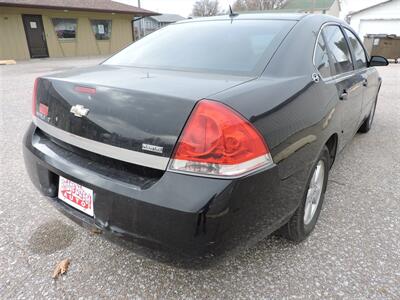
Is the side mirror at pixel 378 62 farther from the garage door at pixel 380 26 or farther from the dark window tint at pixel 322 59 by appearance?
the garage door at pixel 380 26

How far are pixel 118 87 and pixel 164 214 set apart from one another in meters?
0.67

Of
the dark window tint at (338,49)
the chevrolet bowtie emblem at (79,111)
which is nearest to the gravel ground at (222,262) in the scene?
the chevrolet bowtie emblem at (79,111)

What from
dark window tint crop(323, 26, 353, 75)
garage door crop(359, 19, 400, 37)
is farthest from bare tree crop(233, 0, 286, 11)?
dark window tint crop(323, 26, 353, 75)

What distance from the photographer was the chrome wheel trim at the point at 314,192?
2.11 meters

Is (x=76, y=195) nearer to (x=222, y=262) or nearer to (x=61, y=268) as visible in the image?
(x=61, y=268)

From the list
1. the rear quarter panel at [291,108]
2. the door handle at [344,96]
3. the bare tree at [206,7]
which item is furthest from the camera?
the bare tree at [206,7]

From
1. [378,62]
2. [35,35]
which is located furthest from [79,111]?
[35,35]

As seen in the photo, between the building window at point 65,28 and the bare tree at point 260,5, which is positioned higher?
the bare tree at point 260,5

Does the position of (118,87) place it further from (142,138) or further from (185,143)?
(185,143)

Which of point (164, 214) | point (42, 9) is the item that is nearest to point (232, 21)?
point (164, 214)

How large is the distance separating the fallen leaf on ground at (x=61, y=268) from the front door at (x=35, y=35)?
62.9 ft

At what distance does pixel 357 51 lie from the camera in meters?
3.32

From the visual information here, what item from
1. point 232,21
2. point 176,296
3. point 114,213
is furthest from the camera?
point 232,21

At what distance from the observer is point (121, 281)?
5.91 feet
